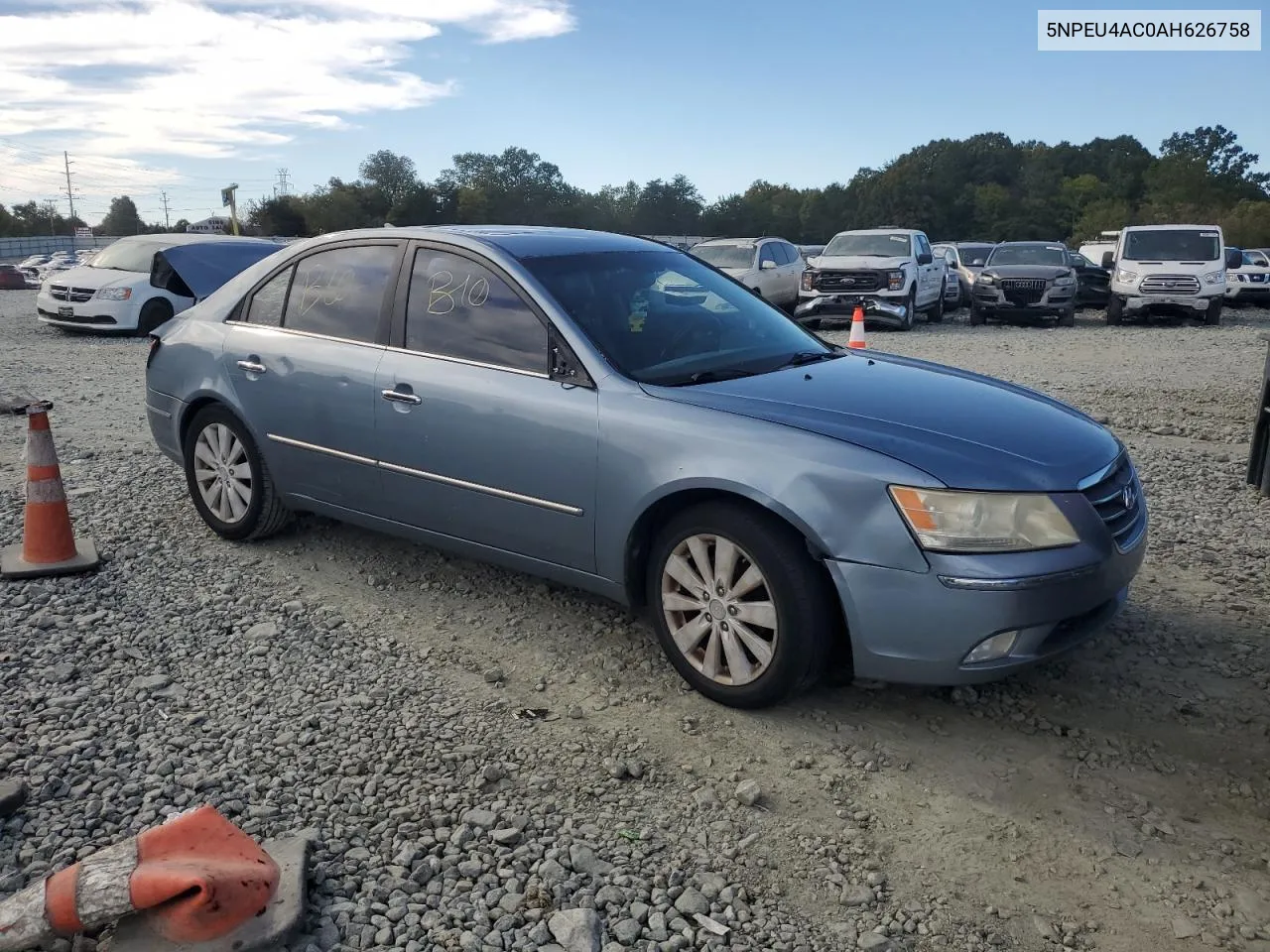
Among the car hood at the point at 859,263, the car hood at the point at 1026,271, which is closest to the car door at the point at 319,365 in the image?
the car hood at the point at 859,263

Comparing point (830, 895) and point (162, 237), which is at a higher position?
point (162, 237)

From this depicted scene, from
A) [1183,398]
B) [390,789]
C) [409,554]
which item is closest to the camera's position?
[390,789]

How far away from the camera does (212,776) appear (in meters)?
3.32

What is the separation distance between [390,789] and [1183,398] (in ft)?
31.1

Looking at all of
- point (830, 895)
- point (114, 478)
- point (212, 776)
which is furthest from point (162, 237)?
point (830, 895)

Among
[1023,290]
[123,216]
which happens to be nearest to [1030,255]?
[1023,290]

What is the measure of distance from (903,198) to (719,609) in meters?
104

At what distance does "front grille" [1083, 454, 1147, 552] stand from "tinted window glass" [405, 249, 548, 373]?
2.04 m

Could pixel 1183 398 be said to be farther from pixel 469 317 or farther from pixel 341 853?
pixel 341 853

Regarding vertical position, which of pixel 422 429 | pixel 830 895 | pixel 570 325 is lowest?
pixel 830 895

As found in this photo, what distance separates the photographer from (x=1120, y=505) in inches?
147

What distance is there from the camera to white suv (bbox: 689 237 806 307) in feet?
64.6

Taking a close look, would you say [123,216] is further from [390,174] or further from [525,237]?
[525,237]

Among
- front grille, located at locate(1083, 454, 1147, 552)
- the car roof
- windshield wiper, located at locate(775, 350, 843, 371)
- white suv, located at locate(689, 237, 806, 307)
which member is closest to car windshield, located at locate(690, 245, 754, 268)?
white suv, located at locate(689, 237, 806, 307)
